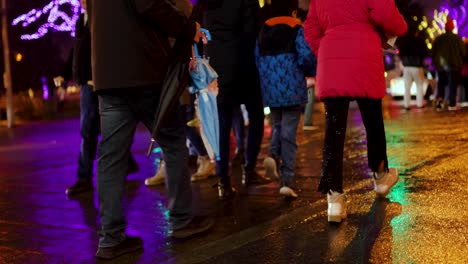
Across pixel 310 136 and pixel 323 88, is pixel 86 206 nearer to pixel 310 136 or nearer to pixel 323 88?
pixel 323 88

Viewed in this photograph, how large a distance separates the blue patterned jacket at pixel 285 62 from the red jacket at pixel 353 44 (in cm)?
85

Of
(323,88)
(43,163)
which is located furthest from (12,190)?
(323,88)

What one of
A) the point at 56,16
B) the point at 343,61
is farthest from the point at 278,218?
the point at 56,16

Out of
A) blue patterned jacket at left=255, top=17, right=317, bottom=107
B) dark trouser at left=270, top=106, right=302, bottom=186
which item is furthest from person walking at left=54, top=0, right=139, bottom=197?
dark trouser at left=270, top=106, right=302, bottom=186

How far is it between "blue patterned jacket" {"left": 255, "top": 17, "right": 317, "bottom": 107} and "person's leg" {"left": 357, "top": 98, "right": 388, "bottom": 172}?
729 millimetres

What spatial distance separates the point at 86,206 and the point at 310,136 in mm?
5537

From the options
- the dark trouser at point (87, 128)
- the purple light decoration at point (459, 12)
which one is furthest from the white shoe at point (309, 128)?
the purple light decoration at point (459, 12)

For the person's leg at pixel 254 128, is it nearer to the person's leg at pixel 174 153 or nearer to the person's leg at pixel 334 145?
the person's leg at pixel 334 145

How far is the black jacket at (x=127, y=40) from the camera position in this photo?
15.1 ft

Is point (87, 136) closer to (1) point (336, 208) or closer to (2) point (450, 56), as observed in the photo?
(1) point (336, 208)

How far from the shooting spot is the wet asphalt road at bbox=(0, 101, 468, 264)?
4434 millimetres

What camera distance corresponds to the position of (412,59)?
52.0 feet

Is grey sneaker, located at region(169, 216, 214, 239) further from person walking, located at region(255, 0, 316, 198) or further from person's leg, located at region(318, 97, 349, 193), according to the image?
person walking, located at region(255, 0, 316, 198)

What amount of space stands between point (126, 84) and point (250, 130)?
2560mm
